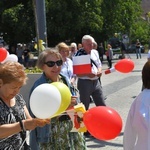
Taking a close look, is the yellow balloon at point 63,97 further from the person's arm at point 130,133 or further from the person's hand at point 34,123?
the person's arm at point 130,133

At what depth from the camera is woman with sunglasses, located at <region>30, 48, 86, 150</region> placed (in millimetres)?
3740

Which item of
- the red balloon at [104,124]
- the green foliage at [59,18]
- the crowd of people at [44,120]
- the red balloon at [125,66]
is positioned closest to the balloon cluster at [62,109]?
the red balloon at [104,124]

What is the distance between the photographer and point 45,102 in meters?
2.73

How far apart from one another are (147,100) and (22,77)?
1084 millimetres

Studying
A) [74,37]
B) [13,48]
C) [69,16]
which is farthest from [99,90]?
[13,48]

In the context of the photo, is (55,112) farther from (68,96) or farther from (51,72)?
(51,72)

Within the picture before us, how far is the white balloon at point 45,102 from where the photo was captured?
2727 millimetres

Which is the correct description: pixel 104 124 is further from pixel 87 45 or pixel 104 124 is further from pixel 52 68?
pixel 87 45

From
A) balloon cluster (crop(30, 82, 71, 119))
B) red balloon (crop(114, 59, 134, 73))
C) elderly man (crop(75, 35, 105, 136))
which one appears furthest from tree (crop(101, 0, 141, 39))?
balloon cluster (crop(30, 82, 71, 119))

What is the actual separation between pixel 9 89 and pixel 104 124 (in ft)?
2.69

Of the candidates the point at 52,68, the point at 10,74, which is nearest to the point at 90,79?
the point at 52,68

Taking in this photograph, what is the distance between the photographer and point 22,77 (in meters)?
3.01

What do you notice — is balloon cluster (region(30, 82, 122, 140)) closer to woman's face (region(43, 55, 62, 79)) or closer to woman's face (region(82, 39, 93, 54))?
woman's face (region(43, 55, 62, 79))

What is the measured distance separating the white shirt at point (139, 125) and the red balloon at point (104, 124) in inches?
13.2
